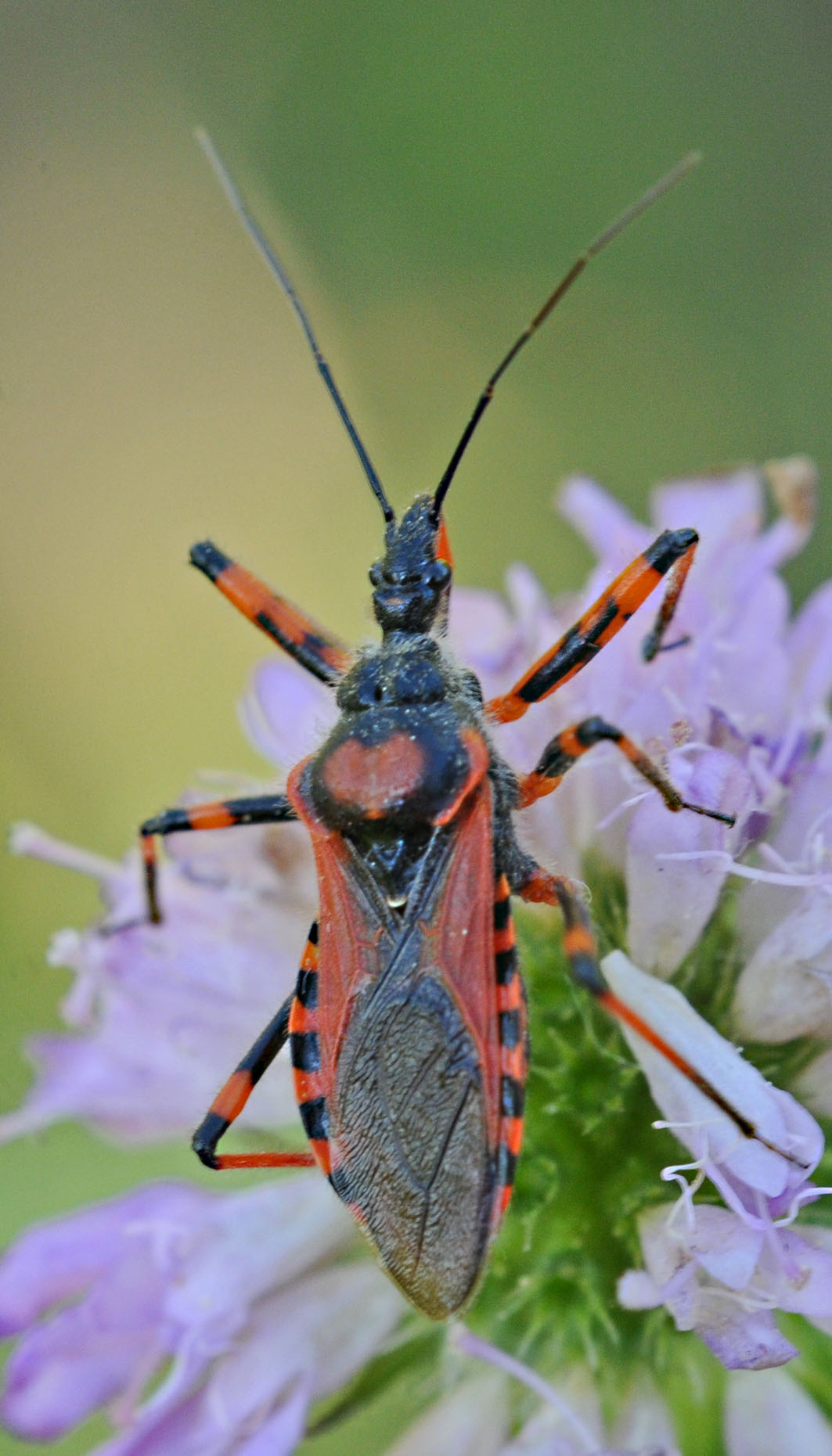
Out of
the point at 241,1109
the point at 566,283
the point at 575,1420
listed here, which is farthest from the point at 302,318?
the point at 575,1420

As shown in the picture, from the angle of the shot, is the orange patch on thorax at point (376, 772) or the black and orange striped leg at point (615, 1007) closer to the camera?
the black and orange striped leg at point (615, 1007)

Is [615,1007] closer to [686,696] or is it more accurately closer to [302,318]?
[686,696]

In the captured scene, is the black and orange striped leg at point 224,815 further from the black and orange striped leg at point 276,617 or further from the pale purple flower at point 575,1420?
the pale purple flower at point 575,1420

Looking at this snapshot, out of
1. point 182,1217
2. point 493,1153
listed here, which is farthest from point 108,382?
point 493,1153

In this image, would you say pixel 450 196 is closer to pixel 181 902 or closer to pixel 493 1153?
pixel 181 902

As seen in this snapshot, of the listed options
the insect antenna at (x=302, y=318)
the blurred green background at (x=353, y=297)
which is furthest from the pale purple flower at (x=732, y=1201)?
the blurred green background at (x=353, y=297)

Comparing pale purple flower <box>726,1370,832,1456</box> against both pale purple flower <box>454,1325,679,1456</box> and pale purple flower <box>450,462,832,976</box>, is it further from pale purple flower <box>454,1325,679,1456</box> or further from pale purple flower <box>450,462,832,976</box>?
pale purple flower <box>450,462,832,976</box>

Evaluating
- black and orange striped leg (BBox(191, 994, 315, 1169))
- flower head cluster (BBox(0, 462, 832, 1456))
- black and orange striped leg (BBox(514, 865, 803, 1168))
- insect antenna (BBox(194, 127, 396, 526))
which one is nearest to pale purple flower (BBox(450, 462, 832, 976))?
flower head cluster (BBox(0, 462, 832, 1456))
